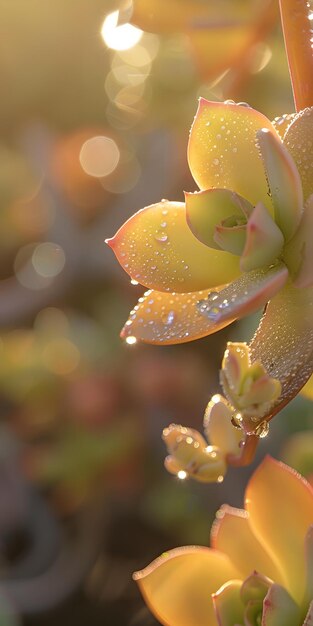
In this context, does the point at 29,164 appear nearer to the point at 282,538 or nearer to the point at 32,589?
the point at 32,589

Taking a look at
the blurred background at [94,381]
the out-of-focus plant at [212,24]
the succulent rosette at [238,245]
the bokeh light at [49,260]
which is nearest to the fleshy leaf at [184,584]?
the succulent rosette at [238,245]

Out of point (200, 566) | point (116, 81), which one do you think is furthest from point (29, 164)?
point (200, 566)

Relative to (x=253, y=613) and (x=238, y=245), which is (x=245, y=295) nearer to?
(x=238, y=245)

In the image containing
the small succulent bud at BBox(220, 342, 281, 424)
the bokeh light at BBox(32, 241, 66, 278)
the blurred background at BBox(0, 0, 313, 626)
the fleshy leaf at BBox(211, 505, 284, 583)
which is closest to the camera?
the small succulent bud at BBox(220, 342, 281, 424)

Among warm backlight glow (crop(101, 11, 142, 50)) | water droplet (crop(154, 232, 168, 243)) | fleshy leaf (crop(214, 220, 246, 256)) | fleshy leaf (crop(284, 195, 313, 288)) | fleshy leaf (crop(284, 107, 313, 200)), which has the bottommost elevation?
fleshy leaf (crop(284, 195, 313, 288))

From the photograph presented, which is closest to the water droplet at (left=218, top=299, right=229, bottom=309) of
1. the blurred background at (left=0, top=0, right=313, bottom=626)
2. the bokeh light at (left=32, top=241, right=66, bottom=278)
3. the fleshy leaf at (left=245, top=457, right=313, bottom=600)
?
the fleshy leaf at (left=245, top=457, right=313, bottom=600)

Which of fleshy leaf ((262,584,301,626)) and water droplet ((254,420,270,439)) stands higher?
water droplet ((254,420,270,439))

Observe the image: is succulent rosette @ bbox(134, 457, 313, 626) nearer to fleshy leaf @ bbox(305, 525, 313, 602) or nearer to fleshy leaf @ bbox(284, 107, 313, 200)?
fleshy leaf @ bbox(305, 525, 313, 602)

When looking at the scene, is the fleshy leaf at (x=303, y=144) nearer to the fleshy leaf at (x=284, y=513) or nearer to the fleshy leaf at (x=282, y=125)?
the fleshy leaf at (x=282, y=125)
